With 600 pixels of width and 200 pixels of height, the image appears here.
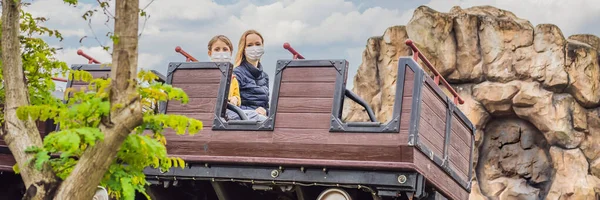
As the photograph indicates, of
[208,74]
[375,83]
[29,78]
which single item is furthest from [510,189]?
[29,78]

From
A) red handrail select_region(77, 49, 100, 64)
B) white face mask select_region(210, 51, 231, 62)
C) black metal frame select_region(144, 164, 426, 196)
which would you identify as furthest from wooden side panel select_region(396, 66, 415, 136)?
red handrail select_region(77, 49, 100, 64)

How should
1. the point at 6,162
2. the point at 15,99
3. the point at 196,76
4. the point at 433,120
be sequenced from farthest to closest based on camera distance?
the point at 6,162, the point at 196,76, the point at 433,120, the point at 15,99

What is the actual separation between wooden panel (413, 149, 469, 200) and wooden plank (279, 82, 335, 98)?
2.96 ft

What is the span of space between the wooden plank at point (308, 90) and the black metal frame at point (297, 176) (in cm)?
62

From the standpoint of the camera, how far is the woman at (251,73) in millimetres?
8523

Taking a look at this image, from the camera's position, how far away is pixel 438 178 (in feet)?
25.7

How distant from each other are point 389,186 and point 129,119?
8.33 ft

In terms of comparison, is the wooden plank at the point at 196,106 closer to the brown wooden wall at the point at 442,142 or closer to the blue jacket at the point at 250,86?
the blue jacket at the point at 250,86

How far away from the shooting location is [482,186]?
2505 cm

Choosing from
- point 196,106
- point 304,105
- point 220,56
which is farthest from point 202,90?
point 304,105

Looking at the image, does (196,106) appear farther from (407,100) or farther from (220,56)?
(407,100)

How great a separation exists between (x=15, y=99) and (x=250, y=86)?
300 centimetres

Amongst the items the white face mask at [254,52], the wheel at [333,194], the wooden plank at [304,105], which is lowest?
the wheel at [333,194]

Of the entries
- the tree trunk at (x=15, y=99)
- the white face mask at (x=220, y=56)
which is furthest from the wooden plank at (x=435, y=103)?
the tree trunk at (x=15, y=99)
